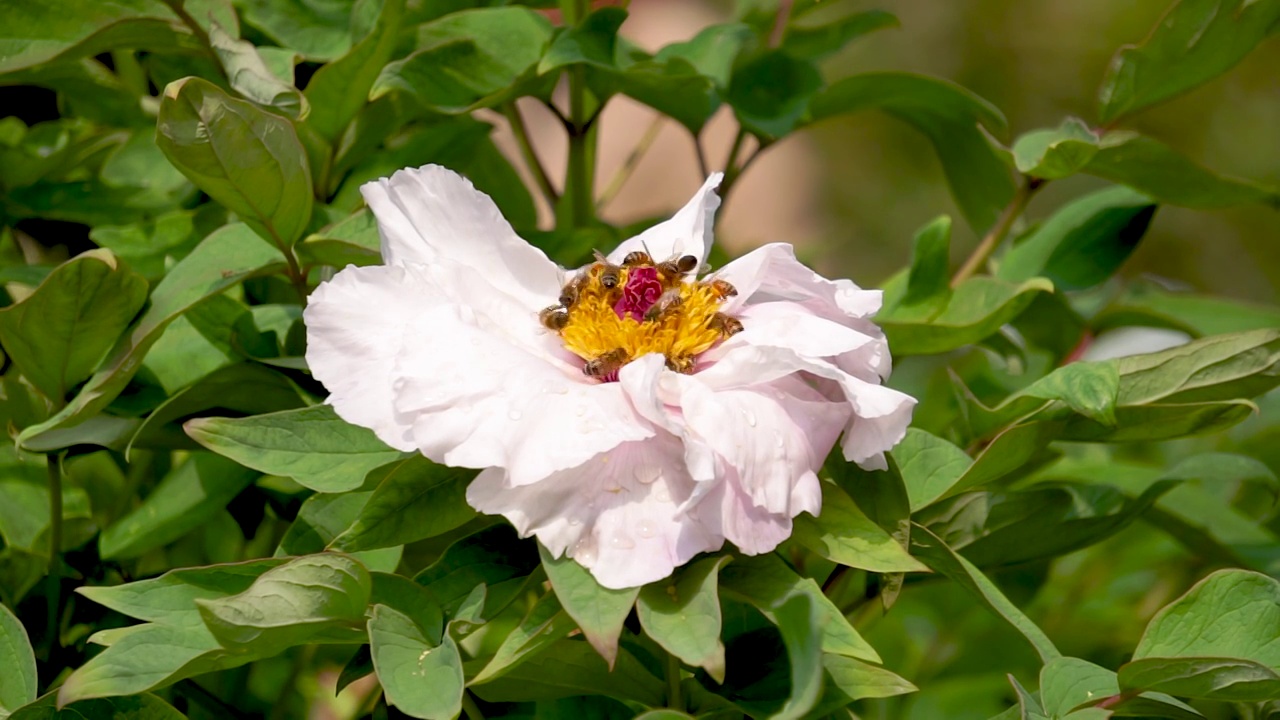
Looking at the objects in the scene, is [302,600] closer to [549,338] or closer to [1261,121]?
[549,338]

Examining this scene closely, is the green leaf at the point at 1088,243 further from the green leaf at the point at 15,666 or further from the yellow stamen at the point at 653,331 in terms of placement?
the green leaf at the point at 15,666

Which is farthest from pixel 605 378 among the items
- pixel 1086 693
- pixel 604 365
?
pixel 1086 693

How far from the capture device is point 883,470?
471 mm

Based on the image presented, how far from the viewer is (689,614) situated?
1.34 feet

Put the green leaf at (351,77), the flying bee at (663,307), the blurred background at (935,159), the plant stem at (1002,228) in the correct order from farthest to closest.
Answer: the blurred background at (935,159) → the plant stem at (1002,228) → the green leaf at (351,77) → the flying bee at (663,307)

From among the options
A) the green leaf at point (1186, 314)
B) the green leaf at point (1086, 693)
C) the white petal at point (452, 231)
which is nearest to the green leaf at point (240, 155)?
the white petal at point (452, 231)

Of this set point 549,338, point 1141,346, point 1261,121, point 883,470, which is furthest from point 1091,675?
point 1261,121

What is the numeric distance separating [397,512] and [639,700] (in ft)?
0.39

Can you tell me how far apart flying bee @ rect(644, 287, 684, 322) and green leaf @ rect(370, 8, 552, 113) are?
188mm

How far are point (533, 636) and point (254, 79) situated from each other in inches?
12.5

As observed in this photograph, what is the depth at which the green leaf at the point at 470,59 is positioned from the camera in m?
0.62

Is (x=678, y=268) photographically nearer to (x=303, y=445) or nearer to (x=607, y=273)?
(x=607, y=273)

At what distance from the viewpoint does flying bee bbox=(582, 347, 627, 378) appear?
48 cm

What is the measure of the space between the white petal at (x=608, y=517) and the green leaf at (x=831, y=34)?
1.43ft
